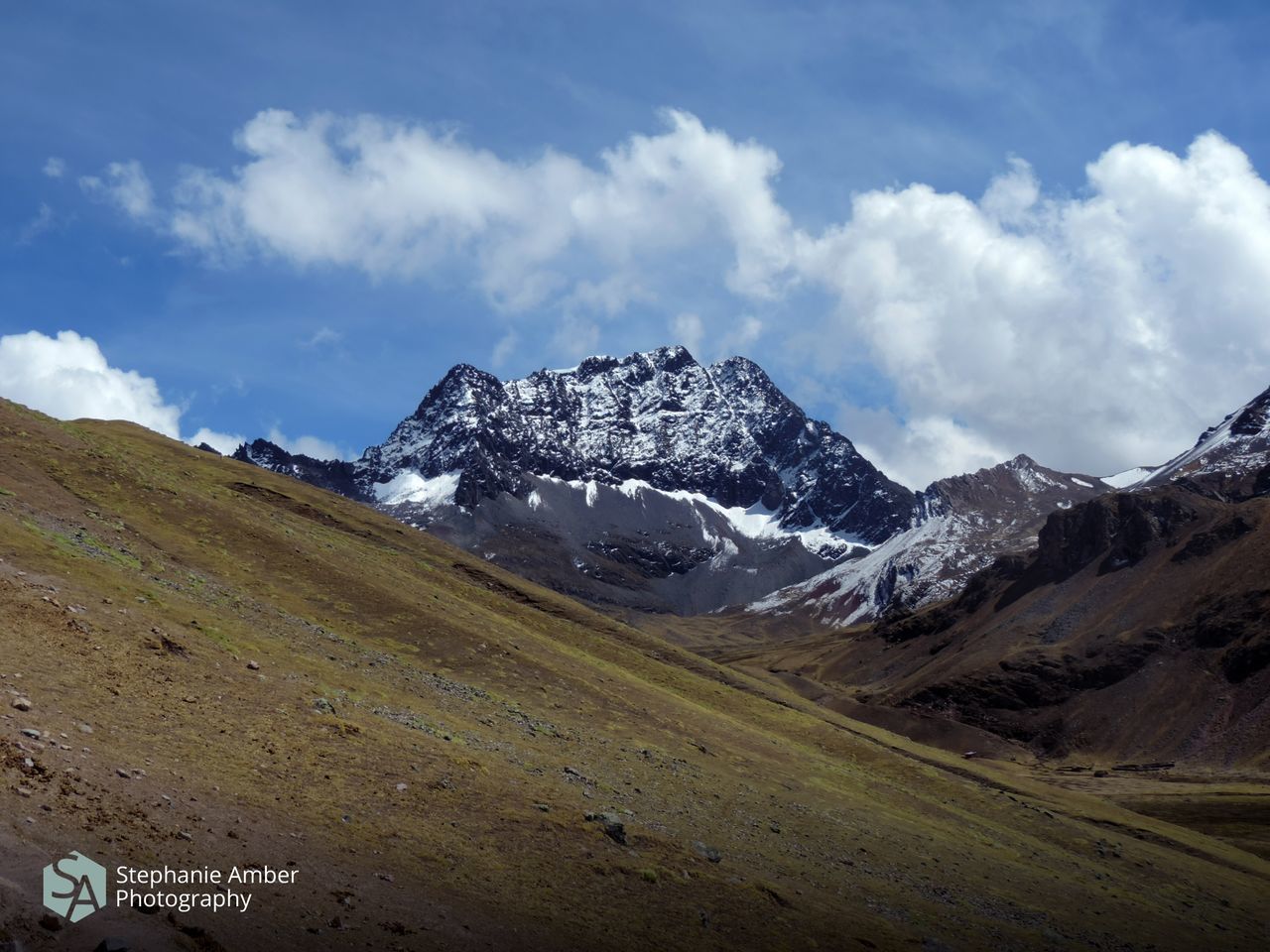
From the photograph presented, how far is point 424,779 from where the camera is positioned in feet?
117

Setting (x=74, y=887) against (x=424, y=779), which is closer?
(x=74, y=887)

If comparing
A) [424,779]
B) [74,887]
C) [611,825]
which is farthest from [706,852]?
[74,887]

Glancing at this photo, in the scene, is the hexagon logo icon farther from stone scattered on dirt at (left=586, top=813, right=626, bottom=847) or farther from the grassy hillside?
stone scattered on dirt at (left=586, top=813, right=626, bottom=847)

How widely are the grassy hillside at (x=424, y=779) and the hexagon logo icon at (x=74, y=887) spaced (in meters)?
0.42

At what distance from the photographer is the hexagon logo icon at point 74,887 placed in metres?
A: 19.8

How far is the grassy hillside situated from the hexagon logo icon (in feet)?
1.38

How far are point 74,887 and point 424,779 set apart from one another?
51.5ft

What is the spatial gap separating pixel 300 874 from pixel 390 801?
719 cm

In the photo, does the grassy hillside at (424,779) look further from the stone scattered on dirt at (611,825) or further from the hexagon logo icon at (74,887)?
the hexagon logo icon at (74,887)

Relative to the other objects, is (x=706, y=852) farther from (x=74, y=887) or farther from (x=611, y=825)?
(x=74, y=887)

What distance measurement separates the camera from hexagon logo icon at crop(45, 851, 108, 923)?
19.8 meters

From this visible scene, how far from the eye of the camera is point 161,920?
20.9 meters

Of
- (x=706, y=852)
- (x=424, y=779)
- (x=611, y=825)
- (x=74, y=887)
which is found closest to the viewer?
(x=74, y=887)

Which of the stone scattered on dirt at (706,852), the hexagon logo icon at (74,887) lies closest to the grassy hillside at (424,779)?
the stone scattered on dirt at (706,852)
